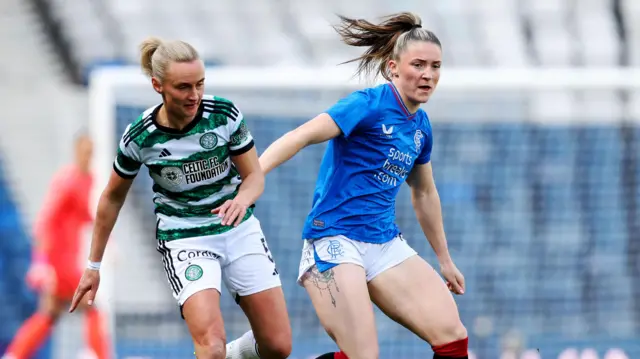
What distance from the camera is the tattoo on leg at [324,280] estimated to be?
481 centimetres

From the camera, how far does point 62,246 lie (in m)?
9.68

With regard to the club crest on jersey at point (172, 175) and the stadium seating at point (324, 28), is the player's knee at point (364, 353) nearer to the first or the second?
the club crest on jersey at point (172, 175)

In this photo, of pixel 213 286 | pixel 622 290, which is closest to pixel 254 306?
pixel 213 286

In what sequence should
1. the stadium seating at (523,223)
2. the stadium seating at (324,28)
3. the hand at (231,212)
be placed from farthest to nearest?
the stadium seating at (324,28), the stadium seating at (523,223), the hand at (231,212)

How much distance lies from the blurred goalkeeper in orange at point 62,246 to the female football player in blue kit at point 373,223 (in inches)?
186

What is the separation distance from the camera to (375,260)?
4.95 meters

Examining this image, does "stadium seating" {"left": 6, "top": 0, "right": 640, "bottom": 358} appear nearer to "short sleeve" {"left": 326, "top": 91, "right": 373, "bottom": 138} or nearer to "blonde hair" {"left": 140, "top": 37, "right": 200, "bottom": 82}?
"short sleeve" {"left": 326, "top": 91, "right": 373, "bottom": 138}

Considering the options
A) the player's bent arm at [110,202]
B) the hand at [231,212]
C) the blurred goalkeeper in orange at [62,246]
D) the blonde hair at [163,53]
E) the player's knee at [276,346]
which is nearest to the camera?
the hand at [231,212]

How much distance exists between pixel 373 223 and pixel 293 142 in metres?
0.62

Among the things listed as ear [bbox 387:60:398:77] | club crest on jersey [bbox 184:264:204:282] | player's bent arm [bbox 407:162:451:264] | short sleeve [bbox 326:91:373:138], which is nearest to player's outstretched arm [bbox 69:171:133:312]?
club crest on jersey [bbox 184:264:204:282]

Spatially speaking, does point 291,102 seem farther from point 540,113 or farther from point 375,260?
point 375,260

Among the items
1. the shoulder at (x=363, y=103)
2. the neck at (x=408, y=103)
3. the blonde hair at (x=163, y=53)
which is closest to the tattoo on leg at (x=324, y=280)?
the shoulder at (x=363, y=103)

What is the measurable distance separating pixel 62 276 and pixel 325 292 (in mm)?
5299

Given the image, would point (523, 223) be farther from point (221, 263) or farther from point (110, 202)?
point (110, 202)
